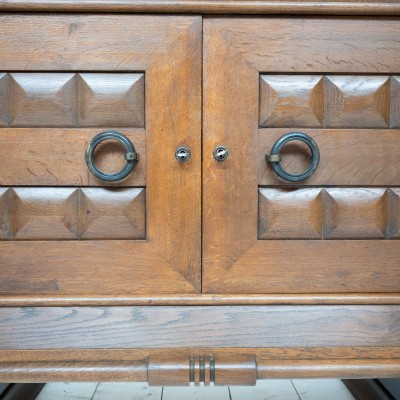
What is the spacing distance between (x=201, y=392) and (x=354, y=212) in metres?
0.59

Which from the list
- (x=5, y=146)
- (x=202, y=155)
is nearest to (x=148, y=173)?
(x=202, y=155)

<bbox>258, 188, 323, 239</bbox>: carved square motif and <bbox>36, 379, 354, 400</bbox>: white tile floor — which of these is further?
<bbox>36, 379, 354, 400</bbox>: white tile floor

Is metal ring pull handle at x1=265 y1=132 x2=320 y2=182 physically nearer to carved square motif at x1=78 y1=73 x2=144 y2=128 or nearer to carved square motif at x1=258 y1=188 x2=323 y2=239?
carved square motif at x1=258 y1=188 x2=323 y2=239

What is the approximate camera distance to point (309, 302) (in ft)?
2.04

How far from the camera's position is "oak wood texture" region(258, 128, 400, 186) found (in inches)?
24.4

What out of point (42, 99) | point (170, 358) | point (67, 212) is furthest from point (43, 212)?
point (170, 358)

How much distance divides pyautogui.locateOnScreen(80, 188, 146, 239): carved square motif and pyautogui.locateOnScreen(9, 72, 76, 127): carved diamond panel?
96mm

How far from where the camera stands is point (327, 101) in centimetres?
62

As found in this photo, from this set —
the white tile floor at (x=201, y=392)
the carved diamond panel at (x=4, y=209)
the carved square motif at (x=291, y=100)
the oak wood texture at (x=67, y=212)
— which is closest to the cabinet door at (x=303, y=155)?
the carved square motif at (x=291, y=100)

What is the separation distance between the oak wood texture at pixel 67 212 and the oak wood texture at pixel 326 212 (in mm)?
169

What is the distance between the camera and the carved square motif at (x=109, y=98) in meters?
0.61

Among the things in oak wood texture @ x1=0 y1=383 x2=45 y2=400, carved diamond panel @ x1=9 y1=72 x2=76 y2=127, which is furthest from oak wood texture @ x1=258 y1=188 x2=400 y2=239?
oak wood texture @ x1=0 y1=383 x2=45 y2=400

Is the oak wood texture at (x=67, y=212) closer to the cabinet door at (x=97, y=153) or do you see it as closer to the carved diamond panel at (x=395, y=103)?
the cabinet door at (x=97, y=153)

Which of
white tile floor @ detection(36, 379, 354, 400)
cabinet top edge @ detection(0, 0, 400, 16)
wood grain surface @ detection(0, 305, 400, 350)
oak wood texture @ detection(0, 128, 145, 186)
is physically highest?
cabinet top edge @ detection(0, 0, 400, 16)
